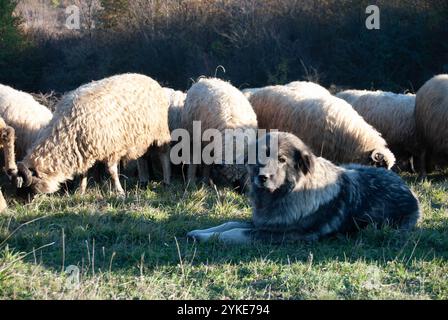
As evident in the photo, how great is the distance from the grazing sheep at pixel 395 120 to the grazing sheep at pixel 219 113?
3.09 metres

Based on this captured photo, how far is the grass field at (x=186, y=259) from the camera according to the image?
460 centimetres

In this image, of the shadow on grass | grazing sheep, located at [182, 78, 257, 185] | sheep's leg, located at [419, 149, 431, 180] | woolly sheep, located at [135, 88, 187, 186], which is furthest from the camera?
sheep's leg, located at [419, 149, 431, 180]

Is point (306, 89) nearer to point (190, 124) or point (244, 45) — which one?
point (190, 124)

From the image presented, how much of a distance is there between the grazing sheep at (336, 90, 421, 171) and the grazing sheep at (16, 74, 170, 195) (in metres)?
4.73

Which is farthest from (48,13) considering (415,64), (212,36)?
(415,64)

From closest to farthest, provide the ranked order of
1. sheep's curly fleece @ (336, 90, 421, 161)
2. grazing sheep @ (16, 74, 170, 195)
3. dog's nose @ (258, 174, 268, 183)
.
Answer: dog's nose @ (258, 174, 268, 183) → grazing sheep @ (16, 74, 170, 195) → sheep's curly fleece @ (336, 90, 421, 161)

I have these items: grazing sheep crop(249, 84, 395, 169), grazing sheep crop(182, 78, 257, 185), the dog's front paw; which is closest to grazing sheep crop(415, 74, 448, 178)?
grazing sheep crop(249, 84, 395, 169)

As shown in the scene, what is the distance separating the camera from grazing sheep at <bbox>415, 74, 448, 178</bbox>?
33.3 ft

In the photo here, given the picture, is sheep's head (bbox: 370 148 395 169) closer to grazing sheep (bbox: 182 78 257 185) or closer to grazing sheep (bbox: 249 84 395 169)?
grazing sheep (bbox: 249 84 395 169)

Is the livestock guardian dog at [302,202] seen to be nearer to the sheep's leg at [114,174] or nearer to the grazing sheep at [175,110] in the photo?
the sheep's leg at [114,174]

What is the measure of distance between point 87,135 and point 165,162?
1765mm

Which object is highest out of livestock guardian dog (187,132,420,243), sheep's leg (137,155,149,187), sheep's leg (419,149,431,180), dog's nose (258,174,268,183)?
dog's nose (258,174,268,183)

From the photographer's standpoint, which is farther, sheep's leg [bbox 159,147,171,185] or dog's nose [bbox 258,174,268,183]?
sheep's leg [bbox 159,147,171,185]

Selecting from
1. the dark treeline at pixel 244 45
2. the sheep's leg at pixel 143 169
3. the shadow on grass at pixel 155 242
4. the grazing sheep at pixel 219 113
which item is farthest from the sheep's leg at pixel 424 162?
the dark treeline at pixel 244 45
